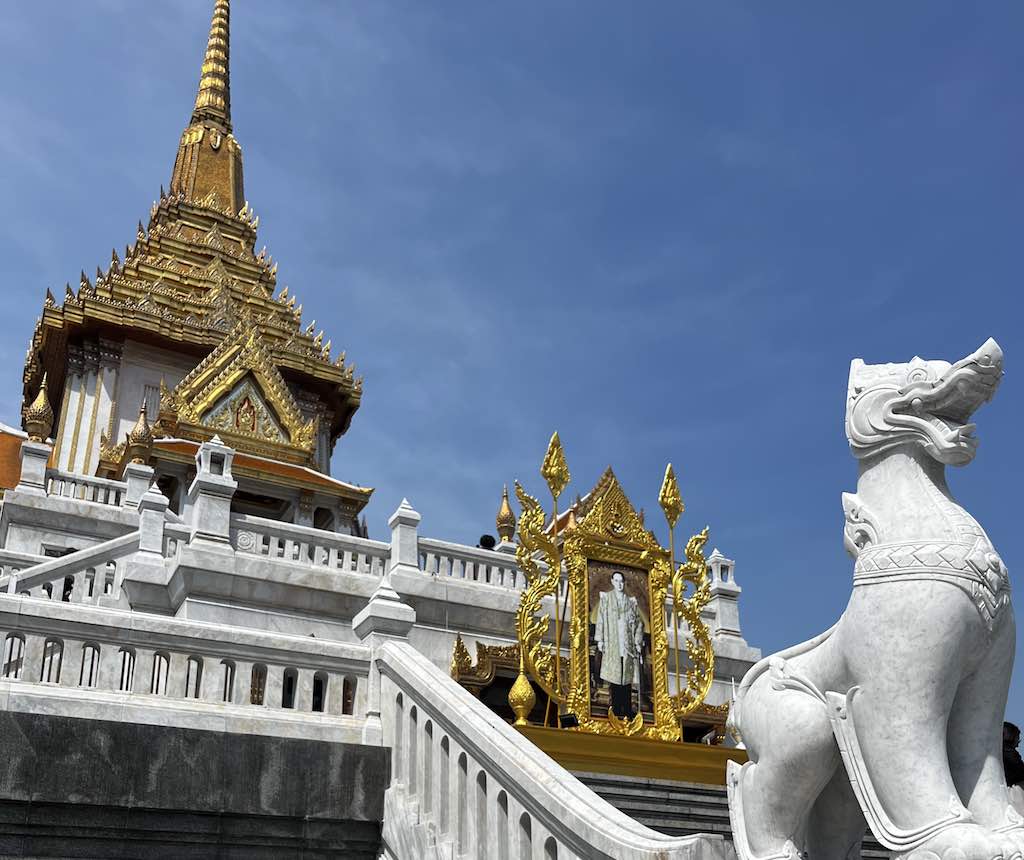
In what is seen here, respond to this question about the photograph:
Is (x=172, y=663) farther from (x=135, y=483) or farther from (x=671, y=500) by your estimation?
(x=135, y=483)

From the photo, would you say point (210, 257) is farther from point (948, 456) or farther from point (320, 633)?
point (948, 456)

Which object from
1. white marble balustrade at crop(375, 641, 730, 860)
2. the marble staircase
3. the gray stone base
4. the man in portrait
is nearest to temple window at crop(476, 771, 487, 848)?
white marble balustrade at crop(375, 641, 730, 860)

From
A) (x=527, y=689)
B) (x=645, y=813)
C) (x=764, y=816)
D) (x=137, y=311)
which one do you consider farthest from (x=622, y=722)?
(x=137, y=311)

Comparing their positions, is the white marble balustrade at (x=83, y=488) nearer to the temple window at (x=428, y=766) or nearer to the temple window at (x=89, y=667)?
the temple window at (x=89, y=667)

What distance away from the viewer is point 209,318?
1401 inches

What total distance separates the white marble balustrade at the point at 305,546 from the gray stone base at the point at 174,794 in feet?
27.4

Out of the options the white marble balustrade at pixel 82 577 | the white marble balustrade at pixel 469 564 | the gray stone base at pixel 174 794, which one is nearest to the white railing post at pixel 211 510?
the white marble balustrade at pixel 82 577

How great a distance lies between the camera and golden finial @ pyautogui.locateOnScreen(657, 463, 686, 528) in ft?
49.5

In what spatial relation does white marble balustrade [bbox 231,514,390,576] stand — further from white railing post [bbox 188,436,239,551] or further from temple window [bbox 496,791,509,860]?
temple window [bbox 496,791,509,860]

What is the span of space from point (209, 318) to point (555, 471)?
2378 centimetres

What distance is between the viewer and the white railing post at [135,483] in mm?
21125

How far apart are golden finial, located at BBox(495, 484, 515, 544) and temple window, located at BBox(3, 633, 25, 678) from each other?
1373 centimetres

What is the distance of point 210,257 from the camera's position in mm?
38625

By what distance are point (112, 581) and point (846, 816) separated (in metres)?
12.1
